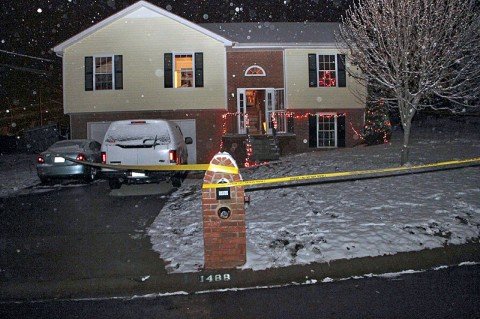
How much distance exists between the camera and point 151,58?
23562 mm

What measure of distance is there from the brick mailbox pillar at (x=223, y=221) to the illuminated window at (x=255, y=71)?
18.2 meters

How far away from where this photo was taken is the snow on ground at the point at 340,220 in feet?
24.3

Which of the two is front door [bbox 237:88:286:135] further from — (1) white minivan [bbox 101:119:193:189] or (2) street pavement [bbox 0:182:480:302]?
(2) street pavement [bbox 0:182:480:302]

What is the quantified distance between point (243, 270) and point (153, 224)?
3402 mm

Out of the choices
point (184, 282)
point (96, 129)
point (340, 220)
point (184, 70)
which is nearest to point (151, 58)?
point (184, 70)

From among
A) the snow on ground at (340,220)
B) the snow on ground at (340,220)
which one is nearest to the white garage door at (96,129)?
the snow on ground at (340,220)

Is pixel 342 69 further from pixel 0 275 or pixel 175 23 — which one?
pixel 0 275

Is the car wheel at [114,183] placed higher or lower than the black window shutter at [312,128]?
lower

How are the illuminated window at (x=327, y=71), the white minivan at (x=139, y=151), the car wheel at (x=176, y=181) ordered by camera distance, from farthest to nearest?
the illuminated window at (x=327, y=71) < the car wheel at (x=176, y=181) < the white minivan at (x=139, y=151)

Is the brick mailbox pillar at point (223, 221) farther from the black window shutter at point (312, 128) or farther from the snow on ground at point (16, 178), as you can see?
the black window shutter at point (312, 128)

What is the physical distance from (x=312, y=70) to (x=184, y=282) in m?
19.4

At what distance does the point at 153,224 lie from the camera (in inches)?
385

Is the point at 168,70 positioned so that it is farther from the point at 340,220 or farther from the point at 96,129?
the point at 340,220

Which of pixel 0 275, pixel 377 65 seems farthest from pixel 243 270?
pixel 377 65
